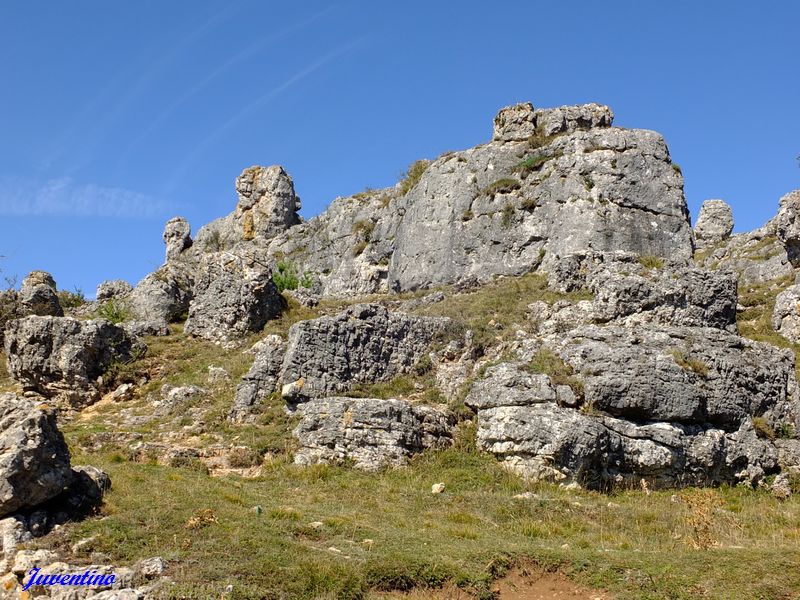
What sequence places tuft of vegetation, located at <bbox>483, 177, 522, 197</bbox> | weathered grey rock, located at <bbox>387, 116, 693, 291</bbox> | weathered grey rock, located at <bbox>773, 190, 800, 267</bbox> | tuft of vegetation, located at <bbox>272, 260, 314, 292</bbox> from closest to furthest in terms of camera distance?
1. weathered grey rock, located at <bbox>387, 116, 693, 291</bbox>
2. weathered grey rock, located at <bbox>773, 190, 800, 267</bbox>
3. tuft of vegetation, located at <bbox>483, 177, 522, 197</bbox>
4. tuft of vegetation, located at <bbox>272, 260, 314, 292</bbox>

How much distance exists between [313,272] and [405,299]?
1281 centimetres

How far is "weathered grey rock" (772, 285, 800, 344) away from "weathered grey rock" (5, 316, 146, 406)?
2612cm

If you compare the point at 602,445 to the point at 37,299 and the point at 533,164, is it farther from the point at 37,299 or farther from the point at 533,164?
the point at 37,299

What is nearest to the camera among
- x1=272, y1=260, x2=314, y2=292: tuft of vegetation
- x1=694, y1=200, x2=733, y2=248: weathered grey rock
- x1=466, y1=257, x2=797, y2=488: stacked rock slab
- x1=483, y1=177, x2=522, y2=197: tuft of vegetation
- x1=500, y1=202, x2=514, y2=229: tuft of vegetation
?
x1=466, y1=257, x2=797, y2=488: stacked rock slab

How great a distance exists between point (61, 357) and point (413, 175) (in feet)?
88.5

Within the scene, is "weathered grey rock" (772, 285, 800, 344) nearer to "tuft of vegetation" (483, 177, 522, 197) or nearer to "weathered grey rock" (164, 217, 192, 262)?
"tuft of vegetation" (483, 177, 522, 197)

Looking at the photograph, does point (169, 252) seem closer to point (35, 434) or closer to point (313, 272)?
point (313, 272)

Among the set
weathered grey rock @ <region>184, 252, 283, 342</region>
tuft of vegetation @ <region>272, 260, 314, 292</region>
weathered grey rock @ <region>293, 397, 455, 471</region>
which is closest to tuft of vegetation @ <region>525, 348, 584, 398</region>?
weathered grey rock @ <region>293, 397, 455, 471</region>

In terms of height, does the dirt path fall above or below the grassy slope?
below

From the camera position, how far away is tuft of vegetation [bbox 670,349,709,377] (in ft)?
63.2

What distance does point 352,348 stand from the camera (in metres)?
22.9

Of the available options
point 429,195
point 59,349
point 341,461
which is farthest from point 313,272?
point 341,461

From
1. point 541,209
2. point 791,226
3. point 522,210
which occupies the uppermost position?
point 522,210

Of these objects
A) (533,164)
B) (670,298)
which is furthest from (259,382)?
(533,164)
